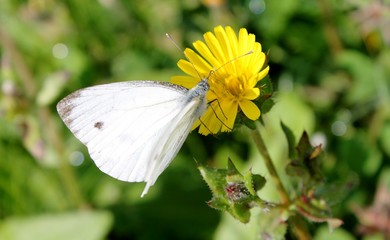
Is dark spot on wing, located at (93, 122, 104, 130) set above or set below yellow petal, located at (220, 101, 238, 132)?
above

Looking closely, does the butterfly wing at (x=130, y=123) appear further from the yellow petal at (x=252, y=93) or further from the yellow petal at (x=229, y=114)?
the yellow petal at (x=252, y=93)

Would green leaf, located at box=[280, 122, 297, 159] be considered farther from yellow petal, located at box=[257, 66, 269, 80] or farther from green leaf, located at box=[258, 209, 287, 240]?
yellow petal, located at box=[257, 66, 269, 80]

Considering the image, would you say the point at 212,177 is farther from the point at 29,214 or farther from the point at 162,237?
the point at 29,214

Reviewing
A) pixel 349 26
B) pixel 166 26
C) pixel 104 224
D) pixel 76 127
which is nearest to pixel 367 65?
pixel 349 26

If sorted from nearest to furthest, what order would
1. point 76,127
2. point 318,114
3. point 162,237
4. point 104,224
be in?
point 76,127 < point 104,224 < point 162,237 < point 318,114

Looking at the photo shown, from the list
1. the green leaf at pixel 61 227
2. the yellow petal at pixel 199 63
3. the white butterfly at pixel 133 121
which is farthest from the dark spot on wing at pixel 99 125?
the green leaf at pixel 61 227

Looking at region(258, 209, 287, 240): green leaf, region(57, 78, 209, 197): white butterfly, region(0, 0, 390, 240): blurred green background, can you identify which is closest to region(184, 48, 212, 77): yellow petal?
region(57, 78, 209, 197): white butterfly
